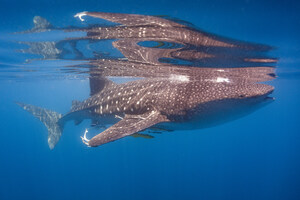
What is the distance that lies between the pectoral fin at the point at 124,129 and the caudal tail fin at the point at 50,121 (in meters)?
8.61

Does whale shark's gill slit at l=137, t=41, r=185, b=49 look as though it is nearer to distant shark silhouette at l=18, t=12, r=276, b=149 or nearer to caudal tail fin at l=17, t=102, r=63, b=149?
distant shark silhouette at l=18, t=12, r=276, b=149

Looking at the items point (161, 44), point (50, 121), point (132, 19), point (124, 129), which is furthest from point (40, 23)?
point (50, 121)

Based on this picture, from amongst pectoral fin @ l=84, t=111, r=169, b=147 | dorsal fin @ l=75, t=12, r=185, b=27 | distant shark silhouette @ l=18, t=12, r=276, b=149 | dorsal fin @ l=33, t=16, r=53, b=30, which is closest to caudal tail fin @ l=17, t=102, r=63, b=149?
distant shark silhouette @ l=18, t=12, r=276, b=149

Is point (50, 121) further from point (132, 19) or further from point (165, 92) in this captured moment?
point (132, 19)

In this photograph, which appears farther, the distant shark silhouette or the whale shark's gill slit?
the whale shark's gill slit

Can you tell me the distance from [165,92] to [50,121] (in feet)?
31.0

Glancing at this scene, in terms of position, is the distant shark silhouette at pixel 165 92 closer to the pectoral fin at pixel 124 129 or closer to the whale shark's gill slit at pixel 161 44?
the pectoral fin at pixel 124 129

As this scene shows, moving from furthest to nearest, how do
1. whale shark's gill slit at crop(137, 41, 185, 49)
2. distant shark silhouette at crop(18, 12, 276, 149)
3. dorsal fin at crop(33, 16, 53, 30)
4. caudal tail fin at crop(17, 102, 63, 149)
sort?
caudal tail fin at crop(17, 102, 63, 149)
whale shark's gill slit at crop(137, 41, 185, 49)
dorsal fin at crop(33, 16, 53, 30)
distant shark silhouette at crop(18, 12, 276, 149)

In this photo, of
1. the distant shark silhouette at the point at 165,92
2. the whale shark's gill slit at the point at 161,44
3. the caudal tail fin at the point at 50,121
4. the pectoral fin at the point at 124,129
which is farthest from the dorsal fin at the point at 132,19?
the caudal tail fin at the point at 50,121

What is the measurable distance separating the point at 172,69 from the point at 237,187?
29.5 m

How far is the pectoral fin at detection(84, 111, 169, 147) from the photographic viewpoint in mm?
4635

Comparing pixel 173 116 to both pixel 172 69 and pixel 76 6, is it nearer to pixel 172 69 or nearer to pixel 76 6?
pixel 76 6

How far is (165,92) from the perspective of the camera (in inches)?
283

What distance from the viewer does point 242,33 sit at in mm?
7258
